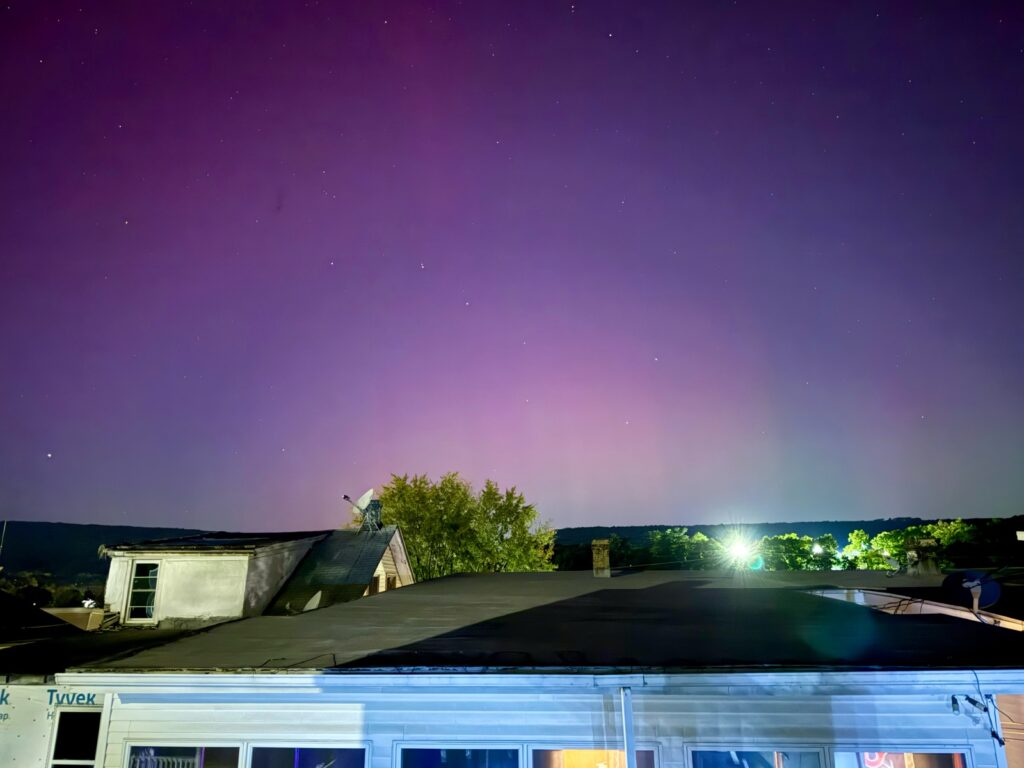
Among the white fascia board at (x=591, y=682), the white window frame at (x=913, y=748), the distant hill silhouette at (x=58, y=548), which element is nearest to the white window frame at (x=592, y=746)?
the white fascia board at (x=591, y=682)

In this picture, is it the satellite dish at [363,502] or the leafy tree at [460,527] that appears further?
the leafy tree at [460,527]

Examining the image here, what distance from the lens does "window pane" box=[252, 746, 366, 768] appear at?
8.73 metres

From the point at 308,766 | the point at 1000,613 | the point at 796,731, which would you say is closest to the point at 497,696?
the point at 308,766

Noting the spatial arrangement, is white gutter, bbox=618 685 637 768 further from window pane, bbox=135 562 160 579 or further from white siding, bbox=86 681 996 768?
window pane, bbox=135 562 160 579

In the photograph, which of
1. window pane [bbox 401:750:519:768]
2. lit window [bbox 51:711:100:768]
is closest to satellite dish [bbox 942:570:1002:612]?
window pane [bbox 401:750:519:768]

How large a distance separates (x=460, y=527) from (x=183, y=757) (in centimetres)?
3962

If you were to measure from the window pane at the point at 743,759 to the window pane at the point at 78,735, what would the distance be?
42.0 ft

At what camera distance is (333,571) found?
885 inches

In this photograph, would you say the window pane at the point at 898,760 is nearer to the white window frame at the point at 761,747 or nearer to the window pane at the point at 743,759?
the white window frame at the point at 761,747

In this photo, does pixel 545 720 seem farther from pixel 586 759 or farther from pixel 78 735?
pixel 78 735

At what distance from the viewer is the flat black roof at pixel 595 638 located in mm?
7539

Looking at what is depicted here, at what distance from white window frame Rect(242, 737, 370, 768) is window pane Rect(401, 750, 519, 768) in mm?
537

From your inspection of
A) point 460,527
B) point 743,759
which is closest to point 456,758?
point 743,759

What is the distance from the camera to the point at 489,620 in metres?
10.9
